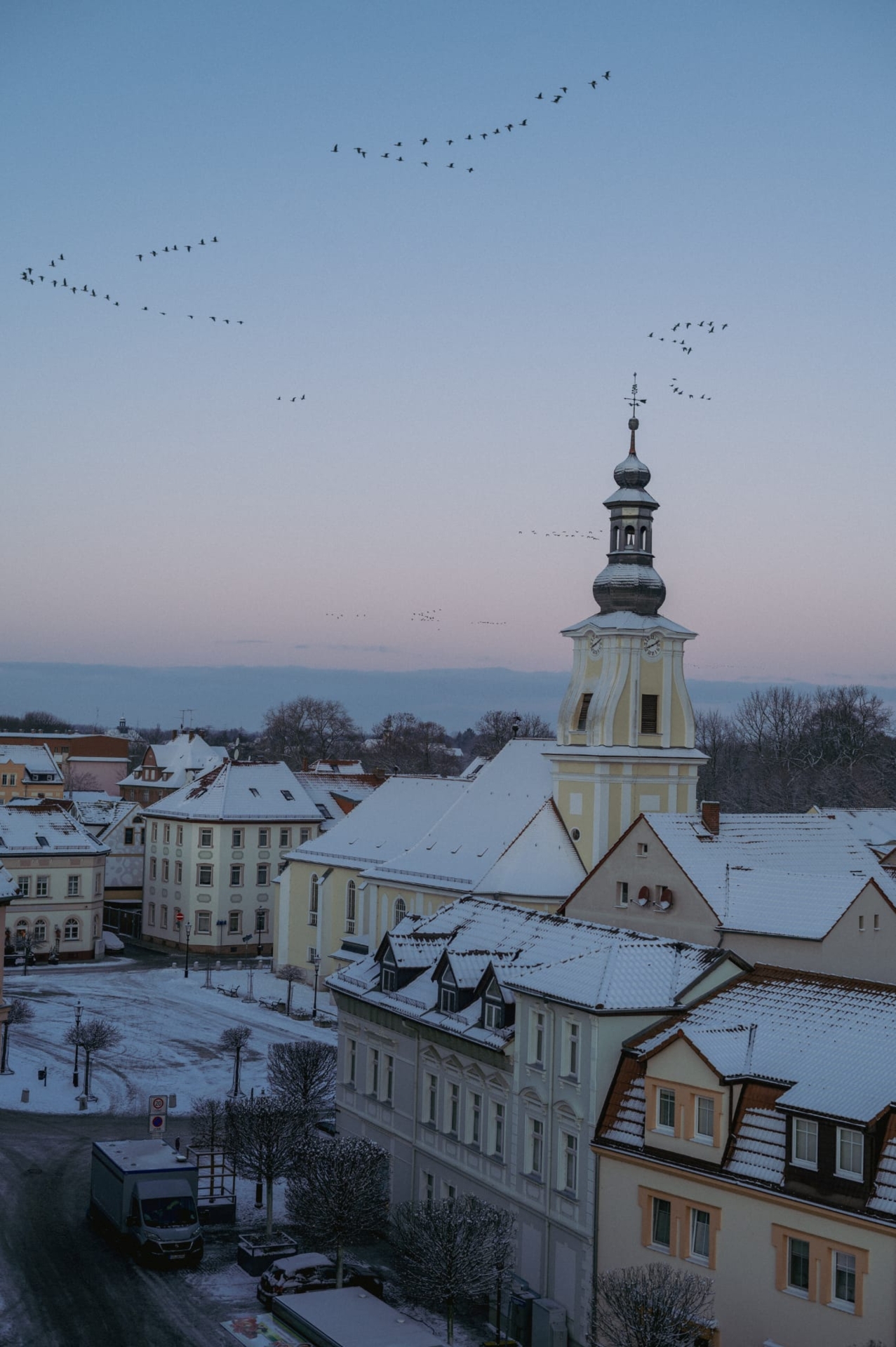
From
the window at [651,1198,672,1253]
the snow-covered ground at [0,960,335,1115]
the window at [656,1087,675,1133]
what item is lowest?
the snow-covered ground at [0,960,335,1115]

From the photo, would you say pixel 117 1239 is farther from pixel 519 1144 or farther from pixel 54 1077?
pixel 54 1077

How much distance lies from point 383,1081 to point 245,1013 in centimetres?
2488

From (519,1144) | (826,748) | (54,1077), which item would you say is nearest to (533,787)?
(54,1077)

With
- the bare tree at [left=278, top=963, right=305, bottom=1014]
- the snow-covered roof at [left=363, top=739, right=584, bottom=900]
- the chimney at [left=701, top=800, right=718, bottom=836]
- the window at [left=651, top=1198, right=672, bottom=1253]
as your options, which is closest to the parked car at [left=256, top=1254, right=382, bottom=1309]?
the window at [left=651, top=1198, right=672, bottom=1253]

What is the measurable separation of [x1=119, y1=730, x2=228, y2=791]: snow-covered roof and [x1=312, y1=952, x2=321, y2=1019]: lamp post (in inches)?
985

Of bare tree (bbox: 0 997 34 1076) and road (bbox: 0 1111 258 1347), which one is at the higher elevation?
bare tree (bbox: 0 997 34 1076)

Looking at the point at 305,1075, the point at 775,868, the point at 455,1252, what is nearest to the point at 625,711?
the point at 775,868

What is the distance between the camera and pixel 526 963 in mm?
34469

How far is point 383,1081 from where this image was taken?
3831 centimetres

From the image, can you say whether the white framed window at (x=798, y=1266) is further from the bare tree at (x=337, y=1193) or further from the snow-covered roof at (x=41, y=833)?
the snow-covered roof at (x=41, y=833)

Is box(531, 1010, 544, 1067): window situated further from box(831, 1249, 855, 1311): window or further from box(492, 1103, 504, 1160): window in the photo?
box(831, 1249, 855, 1311): window

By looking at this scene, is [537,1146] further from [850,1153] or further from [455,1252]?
[850,1153]

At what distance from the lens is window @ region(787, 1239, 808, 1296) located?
24688 millimetres

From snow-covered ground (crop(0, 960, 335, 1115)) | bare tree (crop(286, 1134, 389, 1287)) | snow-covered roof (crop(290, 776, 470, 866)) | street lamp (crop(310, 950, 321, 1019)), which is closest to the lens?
bare tree (crop(286, 1134, 389, 1287))
